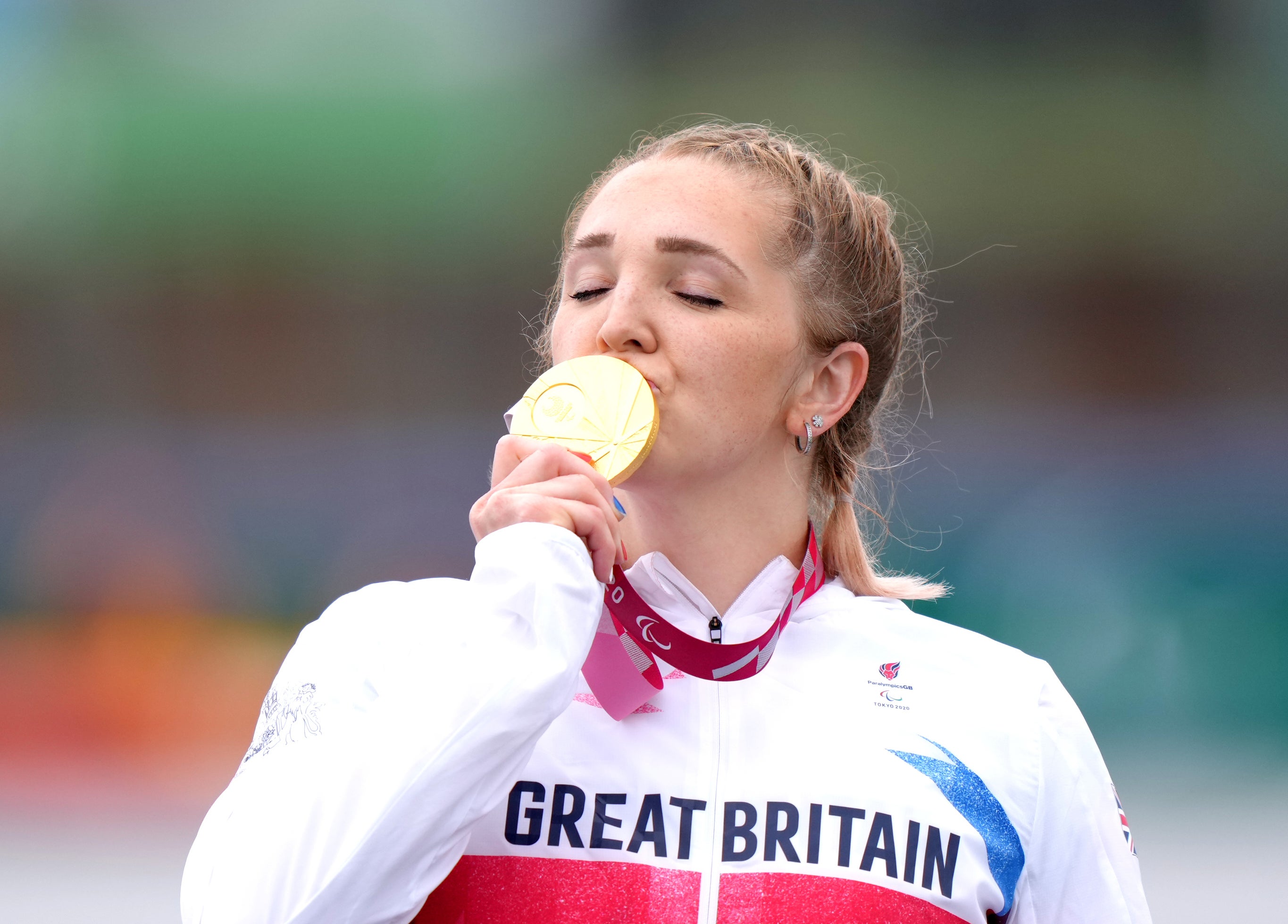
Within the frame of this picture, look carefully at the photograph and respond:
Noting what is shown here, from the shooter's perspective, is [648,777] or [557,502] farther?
[648,777]

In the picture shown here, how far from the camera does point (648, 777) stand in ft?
6.20

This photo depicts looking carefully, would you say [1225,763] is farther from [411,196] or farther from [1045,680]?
[411,196]

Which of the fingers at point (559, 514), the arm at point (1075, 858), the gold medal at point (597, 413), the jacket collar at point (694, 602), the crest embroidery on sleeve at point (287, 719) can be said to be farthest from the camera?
the jacket collar at point (694, 602)

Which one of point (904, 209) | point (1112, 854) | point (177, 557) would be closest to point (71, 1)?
point (177, 557)

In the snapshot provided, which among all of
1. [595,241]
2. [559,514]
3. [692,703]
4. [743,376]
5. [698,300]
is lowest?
[692,703]

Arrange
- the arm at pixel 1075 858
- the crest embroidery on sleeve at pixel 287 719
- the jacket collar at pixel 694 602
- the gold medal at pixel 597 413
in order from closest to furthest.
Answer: the crest embroidery on sleeve at pixel 287 719
the gold medal at pixel 597 413
the arm at pixel 1075 858
the jacket collar at pixel 694 602

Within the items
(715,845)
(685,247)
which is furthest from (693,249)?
(715,845)

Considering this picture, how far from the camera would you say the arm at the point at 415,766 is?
1417 mm

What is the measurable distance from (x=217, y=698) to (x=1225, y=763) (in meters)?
4.84

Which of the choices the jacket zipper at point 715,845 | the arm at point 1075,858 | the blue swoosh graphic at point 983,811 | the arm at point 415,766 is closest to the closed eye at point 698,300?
the arm at point 415,766

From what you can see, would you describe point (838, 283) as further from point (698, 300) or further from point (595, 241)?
point (595, 241)

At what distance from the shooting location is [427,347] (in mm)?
5461

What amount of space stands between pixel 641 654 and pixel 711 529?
0.35 m

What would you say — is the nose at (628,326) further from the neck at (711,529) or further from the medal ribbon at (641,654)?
the medal ribbon at (641,654)
